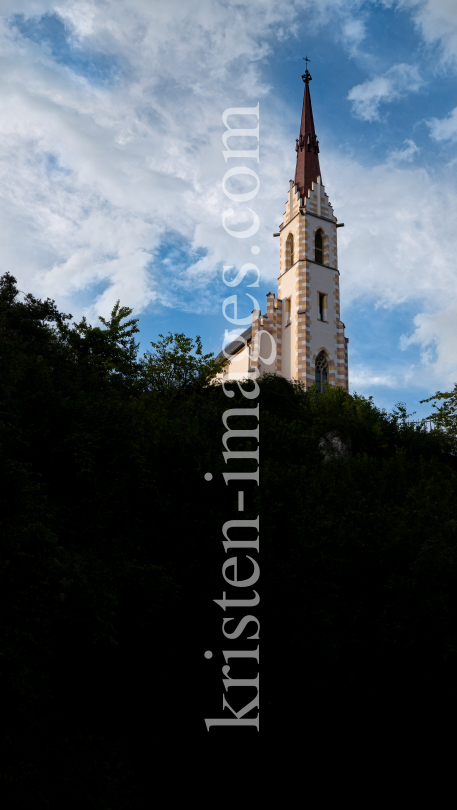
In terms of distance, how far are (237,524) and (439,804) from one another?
707 cm

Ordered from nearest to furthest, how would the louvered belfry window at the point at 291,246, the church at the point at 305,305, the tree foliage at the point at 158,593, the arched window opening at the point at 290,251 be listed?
1. the tree foliage at the point at 158,593
2. the church at the point at 305,305
3. the arched window opening at the point at 290,251
4. the louvered belfry window at the point at 291,246

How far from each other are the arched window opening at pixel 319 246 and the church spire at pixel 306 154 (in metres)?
2.63

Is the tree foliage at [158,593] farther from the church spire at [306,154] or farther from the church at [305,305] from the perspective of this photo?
the church spire at [306,154]

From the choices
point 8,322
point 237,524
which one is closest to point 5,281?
point 8,322

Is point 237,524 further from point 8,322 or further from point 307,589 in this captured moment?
point 8,322

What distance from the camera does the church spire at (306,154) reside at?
38.7 meters

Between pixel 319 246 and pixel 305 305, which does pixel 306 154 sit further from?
pixel 305 305

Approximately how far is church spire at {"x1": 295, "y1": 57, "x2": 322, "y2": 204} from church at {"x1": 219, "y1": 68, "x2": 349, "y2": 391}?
7 centimetres

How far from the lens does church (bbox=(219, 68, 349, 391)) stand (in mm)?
34156

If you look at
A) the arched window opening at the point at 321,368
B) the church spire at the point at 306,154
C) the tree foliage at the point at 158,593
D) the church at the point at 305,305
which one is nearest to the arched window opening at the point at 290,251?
the church at the point at 305,305

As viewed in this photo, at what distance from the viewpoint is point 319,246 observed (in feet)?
123

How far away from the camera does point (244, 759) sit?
12438 mm

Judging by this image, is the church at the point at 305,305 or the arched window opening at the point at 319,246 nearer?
the church at the point at 305,305

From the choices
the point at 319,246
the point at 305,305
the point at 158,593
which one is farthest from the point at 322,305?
the point at 158,593
